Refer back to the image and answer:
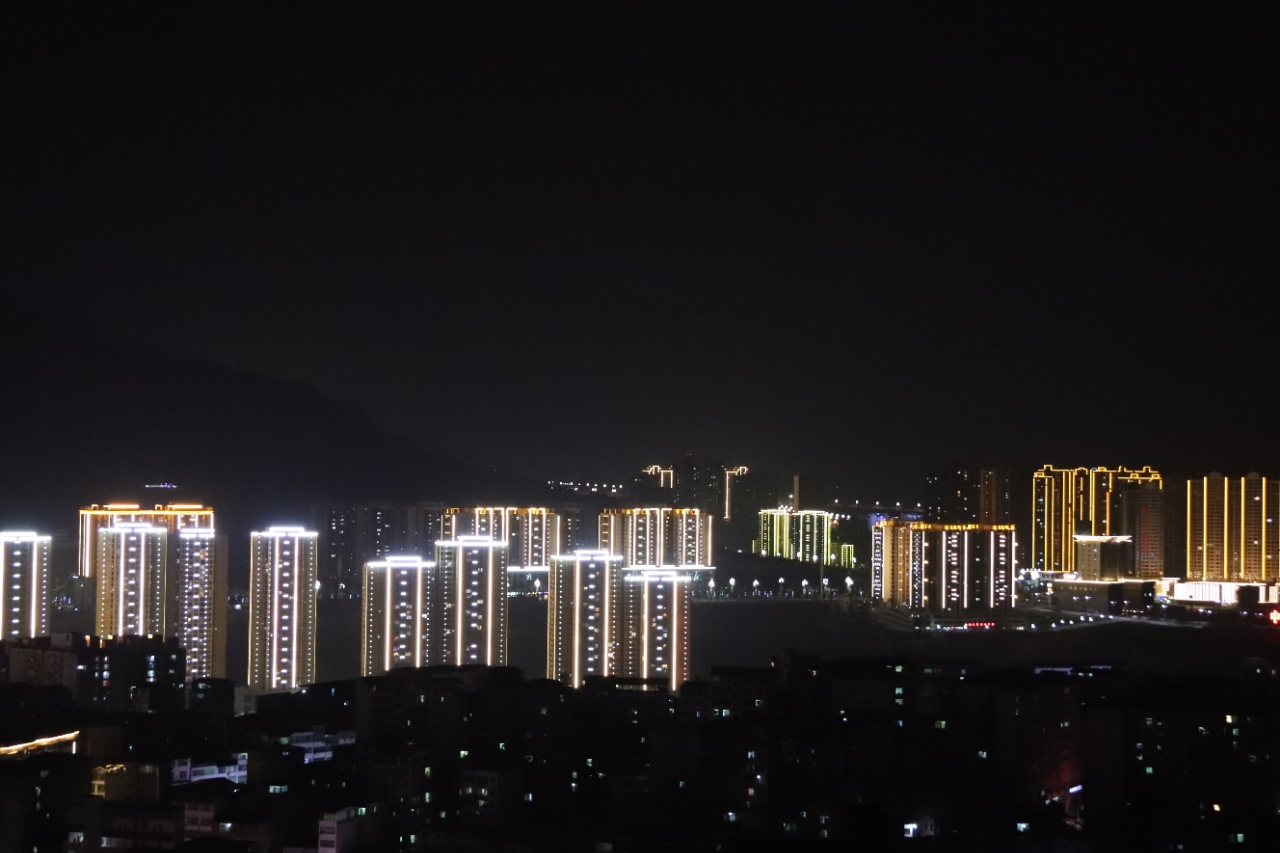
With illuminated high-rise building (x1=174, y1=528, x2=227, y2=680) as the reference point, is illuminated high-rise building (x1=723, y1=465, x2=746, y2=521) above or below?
above

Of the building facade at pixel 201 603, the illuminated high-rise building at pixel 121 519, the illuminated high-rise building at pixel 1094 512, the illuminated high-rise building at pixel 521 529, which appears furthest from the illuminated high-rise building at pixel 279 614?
the illuminated high-rise building at pixel 1094 512

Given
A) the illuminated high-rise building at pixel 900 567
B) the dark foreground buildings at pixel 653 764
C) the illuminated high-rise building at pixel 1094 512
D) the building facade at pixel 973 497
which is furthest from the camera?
the building facade at pixel 973 497

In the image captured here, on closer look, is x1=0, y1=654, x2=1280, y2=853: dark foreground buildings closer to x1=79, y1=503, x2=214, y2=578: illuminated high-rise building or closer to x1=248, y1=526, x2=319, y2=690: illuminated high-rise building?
x1=248, y1=526, x2=319, y2=690: illuminated high-rise building

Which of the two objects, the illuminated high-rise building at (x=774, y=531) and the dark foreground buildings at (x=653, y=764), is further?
the illuminated high-rise building at (x=774, y=531)

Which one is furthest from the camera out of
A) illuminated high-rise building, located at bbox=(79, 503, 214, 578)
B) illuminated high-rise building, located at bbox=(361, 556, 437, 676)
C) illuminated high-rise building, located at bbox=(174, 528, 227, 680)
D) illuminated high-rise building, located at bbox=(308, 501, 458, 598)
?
illuminated high-rise building, located at bbox=(308, 501, 458, 598)

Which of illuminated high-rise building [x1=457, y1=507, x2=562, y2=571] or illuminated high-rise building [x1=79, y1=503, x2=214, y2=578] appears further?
illuminated high-rise building [x1=457, y1=507, x2=562, y2=571]

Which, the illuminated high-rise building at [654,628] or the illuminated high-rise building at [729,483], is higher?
the illuminated high-rise building at [729,483]

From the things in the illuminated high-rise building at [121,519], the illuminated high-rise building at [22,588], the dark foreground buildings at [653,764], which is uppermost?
the illuminated high-rise building at [121,519]

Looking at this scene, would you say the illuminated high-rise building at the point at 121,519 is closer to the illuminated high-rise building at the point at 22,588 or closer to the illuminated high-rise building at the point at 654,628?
the illuminated high-rise building at the point at 22,588

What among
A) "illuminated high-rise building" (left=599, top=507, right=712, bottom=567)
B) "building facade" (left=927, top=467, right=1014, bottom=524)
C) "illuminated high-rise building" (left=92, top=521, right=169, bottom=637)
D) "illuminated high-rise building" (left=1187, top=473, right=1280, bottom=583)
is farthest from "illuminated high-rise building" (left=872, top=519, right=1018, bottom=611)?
"illuminated high-rise building" (left=92, top=521, right=169, bottom=637)
